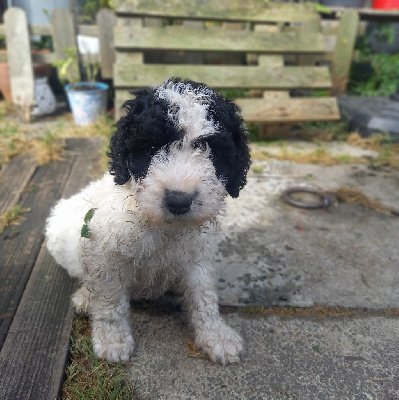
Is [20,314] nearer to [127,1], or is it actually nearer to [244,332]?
[244,332]

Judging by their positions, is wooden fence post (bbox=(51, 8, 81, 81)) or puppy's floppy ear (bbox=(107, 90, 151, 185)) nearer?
puppy's floppy ear (bbox=(107, 90, 151, 185))

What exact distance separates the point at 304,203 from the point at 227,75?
282 cm

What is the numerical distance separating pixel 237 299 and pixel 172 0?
507cm

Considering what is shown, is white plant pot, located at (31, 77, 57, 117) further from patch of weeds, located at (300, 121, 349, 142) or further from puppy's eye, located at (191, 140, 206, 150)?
puppy's eye, located at (191, 140, 206, 150)

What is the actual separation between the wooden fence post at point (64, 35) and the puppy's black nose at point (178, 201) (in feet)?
19.8

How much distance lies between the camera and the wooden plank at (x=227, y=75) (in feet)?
19.6

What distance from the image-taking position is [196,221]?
199 centimetres

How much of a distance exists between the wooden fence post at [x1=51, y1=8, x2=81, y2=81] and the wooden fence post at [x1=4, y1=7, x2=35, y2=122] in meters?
0.48

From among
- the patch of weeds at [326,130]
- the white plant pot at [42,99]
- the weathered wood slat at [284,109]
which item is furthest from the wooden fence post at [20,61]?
the patch of weeds at [326,130]

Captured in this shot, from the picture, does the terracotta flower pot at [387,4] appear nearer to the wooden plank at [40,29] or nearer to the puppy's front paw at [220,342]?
the wooden plank at [40,29]

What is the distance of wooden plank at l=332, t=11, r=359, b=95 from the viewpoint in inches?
288

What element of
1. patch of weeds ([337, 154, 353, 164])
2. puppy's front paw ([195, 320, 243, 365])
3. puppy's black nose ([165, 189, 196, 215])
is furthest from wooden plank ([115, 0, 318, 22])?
puppy's front paw ([195, 320, 243, 365])

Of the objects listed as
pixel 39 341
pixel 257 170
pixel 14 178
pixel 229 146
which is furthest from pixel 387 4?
pixel 39 341

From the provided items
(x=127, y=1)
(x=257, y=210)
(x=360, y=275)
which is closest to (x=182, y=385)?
(x=360, y=275)
